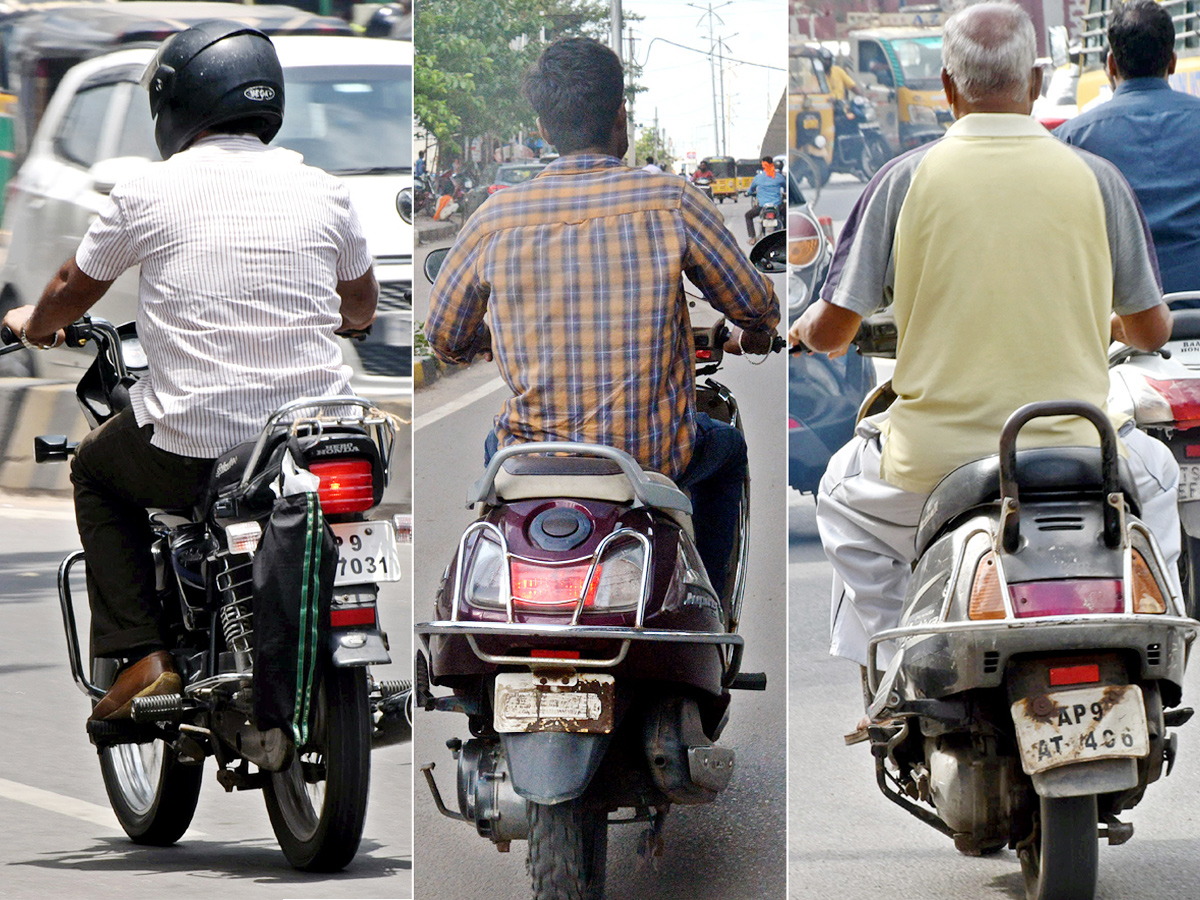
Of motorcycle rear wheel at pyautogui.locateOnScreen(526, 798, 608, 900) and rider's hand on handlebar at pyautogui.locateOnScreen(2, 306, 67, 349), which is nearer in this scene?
motorcycle rear wheel at pyautogui.locateOnScreen(526, 798, 608, 900)

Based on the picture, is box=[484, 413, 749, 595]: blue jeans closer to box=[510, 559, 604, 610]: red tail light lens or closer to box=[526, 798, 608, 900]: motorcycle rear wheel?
box=[510, 559, 604, 610]: red tail light lens

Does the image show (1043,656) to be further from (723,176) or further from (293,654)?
(293,654)

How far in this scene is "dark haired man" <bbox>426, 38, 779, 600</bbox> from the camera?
11.6 feet

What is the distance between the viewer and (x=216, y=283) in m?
4.16

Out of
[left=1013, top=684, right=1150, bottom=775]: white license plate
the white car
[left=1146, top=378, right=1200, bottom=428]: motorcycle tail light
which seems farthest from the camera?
the white car

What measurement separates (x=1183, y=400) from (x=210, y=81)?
9.38ft

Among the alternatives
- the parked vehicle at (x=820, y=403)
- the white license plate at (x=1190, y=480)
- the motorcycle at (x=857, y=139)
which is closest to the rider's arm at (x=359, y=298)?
the parked vehicle at (x=820, y=403)

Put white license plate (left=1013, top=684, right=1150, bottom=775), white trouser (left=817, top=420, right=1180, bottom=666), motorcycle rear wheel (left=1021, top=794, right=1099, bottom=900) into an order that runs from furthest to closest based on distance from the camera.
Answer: white trouser (left=817, top=420, right=1180, bottom=666)
motorcycle rear wheel (left=1021, top=794, right=1099, bottom=900)
white license plate (left=1013, top=684, right=1150, bottom=775)

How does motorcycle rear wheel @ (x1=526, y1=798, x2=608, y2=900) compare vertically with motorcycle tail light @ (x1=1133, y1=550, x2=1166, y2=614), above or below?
below

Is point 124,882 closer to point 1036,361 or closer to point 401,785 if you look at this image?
point 401,785

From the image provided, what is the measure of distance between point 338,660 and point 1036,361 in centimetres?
159

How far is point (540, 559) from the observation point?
10.7 feet

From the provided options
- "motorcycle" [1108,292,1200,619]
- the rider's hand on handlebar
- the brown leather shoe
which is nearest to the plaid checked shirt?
the brown leather shoe

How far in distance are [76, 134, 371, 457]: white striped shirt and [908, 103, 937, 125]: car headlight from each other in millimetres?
2612
